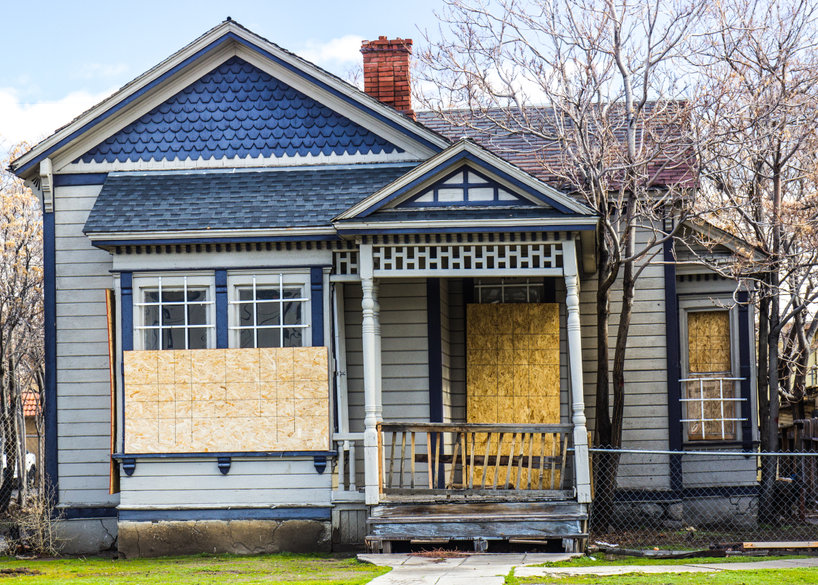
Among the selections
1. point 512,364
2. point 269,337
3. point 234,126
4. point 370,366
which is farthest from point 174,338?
point 512,364

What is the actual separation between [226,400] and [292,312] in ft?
4.58

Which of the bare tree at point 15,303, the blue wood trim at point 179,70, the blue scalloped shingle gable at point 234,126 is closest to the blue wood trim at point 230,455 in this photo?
the blue scalloped shingle gable at point 234,126

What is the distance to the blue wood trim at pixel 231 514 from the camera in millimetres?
13320

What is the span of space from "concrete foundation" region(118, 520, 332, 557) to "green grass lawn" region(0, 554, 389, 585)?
0.25 m

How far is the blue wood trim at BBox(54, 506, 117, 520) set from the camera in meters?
14.3

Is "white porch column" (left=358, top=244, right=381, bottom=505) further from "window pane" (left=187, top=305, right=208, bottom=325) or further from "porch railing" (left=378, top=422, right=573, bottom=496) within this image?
"window pane" (left=187, top=305, right=208, bottom=325)

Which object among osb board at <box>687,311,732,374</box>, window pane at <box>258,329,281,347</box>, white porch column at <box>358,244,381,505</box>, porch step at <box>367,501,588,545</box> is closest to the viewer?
porch step at <box>367,501,588,545</box>

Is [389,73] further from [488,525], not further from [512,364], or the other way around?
[488,525]

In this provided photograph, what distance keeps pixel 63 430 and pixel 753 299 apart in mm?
10045

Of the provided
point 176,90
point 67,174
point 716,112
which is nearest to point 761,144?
point 716,112

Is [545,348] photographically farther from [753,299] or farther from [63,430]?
[63,430]

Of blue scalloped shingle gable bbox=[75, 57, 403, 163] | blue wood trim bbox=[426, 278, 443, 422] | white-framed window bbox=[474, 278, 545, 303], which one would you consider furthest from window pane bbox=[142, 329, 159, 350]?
white-framed window bbox=[474, 278, 545, 303]

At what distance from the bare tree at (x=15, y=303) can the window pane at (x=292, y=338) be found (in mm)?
8917

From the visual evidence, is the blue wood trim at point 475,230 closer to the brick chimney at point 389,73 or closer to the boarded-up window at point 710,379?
the brick chimney at point 389,73
